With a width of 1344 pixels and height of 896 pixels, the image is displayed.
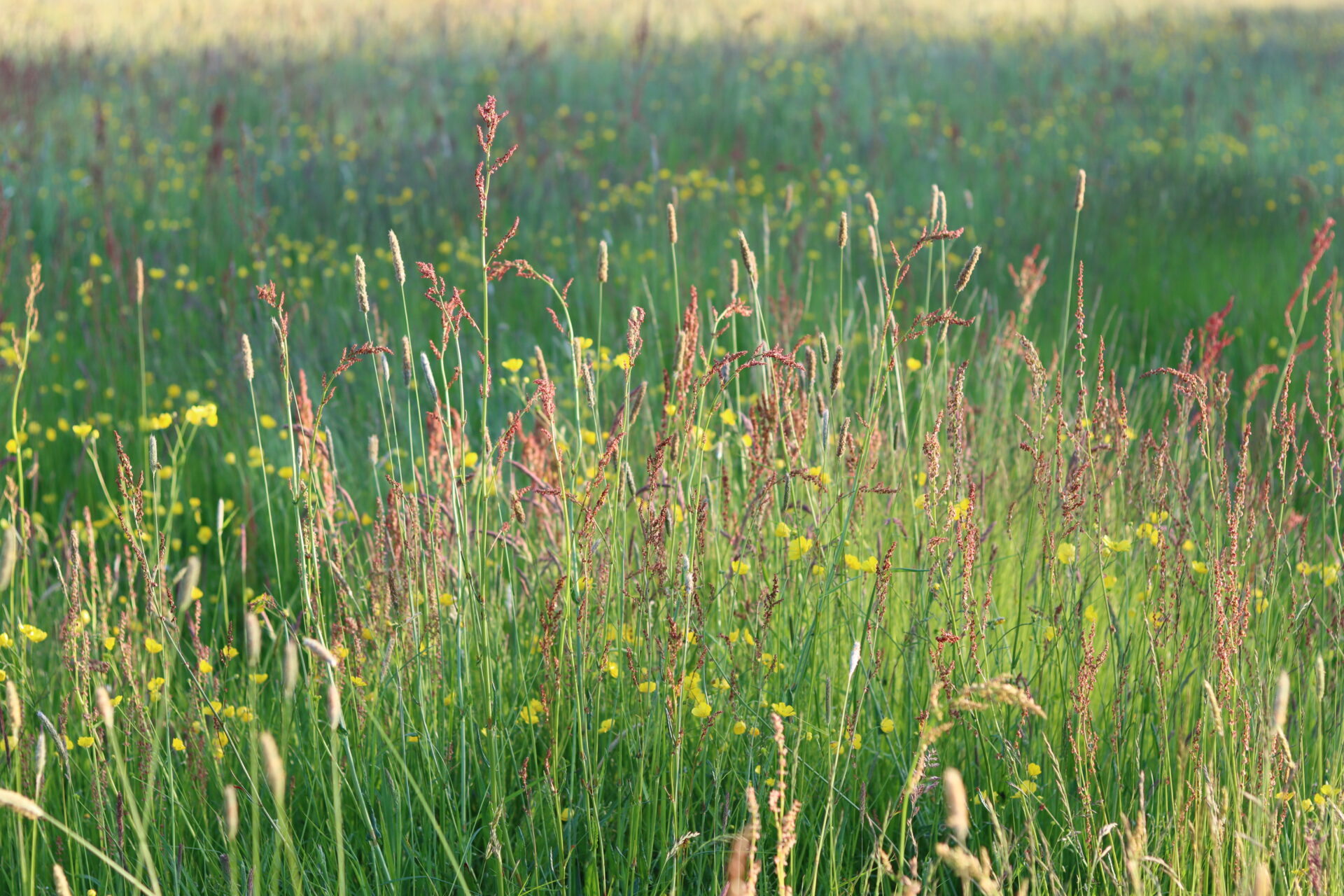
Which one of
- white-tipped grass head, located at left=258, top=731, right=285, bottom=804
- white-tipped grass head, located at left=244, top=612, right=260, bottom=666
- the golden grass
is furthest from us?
the golden grass

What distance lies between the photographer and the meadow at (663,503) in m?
1.50

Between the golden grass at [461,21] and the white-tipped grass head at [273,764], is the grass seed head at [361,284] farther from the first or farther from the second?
the golden grass at [461,21]

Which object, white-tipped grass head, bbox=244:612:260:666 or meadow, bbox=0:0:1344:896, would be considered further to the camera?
meadow, bbox=0:0:1344:896

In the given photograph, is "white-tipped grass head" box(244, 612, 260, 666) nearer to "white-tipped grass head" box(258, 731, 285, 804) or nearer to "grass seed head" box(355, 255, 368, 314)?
"white-tipped grass head" box(258, 731, 285, 804)

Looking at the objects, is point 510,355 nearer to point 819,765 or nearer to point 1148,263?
point 819,765

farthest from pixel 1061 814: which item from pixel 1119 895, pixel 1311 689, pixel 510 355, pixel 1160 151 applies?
pixel 1160 151

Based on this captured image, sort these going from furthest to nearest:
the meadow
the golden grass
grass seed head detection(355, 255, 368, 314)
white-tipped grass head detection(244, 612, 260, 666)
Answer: the golden grass < the meadow < grass seed head detection(355, 255, 368, 314) < white-tipped grass head detection(244, 612, 260, 666)

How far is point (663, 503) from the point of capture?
1989mm

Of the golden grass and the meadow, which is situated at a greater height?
the golden grass

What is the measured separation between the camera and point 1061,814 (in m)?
1.67

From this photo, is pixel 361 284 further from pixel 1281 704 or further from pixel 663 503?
pixel 1281 704

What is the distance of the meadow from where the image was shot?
1504 millimetres

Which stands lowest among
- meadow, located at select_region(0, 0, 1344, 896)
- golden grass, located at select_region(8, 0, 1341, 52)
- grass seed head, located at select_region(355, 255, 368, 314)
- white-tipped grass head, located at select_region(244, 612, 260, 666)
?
meadow, located at select_region(0, 0, 1344, 896)

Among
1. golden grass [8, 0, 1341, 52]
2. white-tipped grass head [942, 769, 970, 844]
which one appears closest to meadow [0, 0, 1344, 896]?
white-tipped grass head [942, 769, 970, 844]
